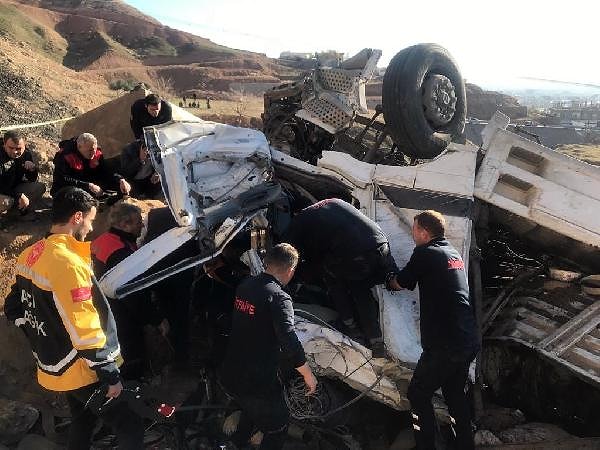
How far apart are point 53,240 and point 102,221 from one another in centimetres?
262

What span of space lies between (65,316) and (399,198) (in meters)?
2.39

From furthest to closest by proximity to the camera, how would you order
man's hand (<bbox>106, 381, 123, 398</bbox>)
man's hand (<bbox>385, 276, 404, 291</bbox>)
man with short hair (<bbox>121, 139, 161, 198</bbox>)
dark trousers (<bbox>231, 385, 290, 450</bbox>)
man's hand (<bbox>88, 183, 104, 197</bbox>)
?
man with short hair (<bbox>121, 139, 161, 198</bbox>)
man's hand (<bbox>88, 183, 104, 197</bbox>)
man's hand (<bbox>385, 276, 404, 291</bbox>)
dark trousers (<bbox>231, 385, 290, 450</bbox>)
man's hand (<bbox>106, 381, 123, 398</bbox>)

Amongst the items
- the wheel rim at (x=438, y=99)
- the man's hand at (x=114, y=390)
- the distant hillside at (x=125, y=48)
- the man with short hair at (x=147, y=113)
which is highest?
the wheel rim at (x=438, y=99)

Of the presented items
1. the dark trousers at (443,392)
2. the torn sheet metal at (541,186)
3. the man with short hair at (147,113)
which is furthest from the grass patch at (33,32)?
the dark trousers at (443,392)

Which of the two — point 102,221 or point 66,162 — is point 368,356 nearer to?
point 102,221

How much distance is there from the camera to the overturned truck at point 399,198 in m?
3.46

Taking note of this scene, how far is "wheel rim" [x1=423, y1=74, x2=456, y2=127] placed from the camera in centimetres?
431

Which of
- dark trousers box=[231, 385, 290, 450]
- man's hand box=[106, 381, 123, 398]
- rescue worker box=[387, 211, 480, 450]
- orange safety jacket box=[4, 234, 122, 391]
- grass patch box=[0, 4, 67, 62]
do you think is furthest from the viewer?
grass patch box=[0, 4, 67, 62]

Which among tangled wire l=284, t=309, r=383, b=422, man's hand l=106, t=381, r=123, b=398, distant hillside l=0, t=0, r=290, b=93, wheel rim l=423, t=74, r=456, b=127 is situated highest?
A: wheel rim l=423, t=74, r=456, b=127

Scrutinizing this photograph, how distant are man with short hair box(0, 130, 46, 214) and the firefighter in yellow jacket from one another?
2.52 meters

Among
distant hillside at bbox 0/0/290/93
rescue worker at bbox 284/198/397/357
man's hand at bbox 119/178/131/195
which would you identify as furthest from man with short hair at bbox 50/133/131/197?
distant hillside at bbox 0/0/290/93

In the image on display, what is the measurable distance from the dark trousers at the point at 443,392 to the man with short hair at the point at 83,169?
3.22m

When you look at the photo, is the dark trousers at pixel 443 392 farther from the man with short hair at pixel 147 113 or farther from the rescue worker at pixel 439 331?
the man with short hair at pixel 147 113

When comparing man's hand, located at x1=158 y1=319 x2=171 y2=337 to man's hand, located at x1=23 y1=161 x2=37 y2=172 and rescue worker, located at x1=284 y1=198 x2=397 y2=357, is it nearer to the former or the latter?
rescue worker, located at x1=284 y1=198 x2=397 y2=357
